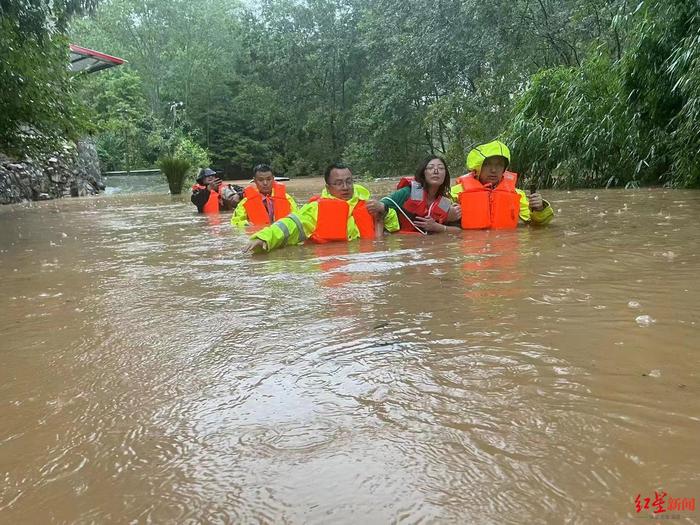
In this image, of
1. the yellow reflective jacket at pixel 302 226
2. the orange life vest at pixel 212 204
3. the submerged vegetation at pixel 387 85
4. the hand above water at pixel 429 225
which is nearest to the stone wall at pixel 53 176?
the submerged vegetation at pixel 387 85

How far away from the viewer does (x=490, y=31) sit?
2058 centimetres

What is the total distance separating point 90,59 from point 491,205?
19511 millimetres

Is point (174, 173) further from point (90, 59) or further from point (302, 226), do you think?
point (302, 226)

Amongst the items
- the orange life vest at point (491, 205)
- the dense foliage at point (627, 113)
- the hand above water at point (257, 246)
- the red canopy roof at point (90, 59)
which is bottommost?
the hand above water at point (257, 246)

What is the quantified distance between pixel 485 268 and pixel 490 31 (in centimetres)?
1854

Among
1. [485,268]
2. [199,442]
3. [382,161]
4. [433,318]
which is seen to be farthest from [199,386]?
[382,161]

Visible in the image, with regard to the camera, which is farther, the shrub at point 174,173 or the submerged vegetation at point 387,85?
the shrub at point 174,173

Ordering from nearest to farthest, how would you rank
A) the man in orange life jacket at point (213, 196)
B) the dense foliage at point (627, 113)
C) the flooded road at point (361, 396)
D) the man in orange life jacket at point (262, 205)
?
the flooded road at point (361, 396) < the man in orange life jacket at point (262, 205) < the dense foliage at point (627, 113) < the man in orange life jacket at point (213, 196)

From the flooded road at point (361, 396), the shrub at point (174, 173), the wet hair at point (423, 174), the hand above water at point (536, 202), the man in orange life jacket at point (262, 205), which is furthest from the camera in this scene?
the shrub at point (174, 173)

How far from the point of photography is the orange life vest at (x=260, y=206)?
866 centimetres

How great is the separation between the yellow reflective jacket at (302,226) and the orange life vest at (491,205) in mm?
794

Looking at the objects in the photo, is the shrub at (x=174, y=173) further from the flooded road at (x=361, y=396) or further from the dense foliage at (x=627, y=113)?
the flooded road at (x=361, y=396)

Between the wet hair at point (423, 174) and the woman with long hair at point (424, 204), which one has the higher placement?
the wet hair at point (423, 174)

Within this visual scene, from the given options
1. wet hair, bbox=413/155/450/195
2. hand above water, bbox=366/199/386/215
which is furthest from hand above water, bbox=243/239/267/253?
wet hair, bbox=413/155/450/195
